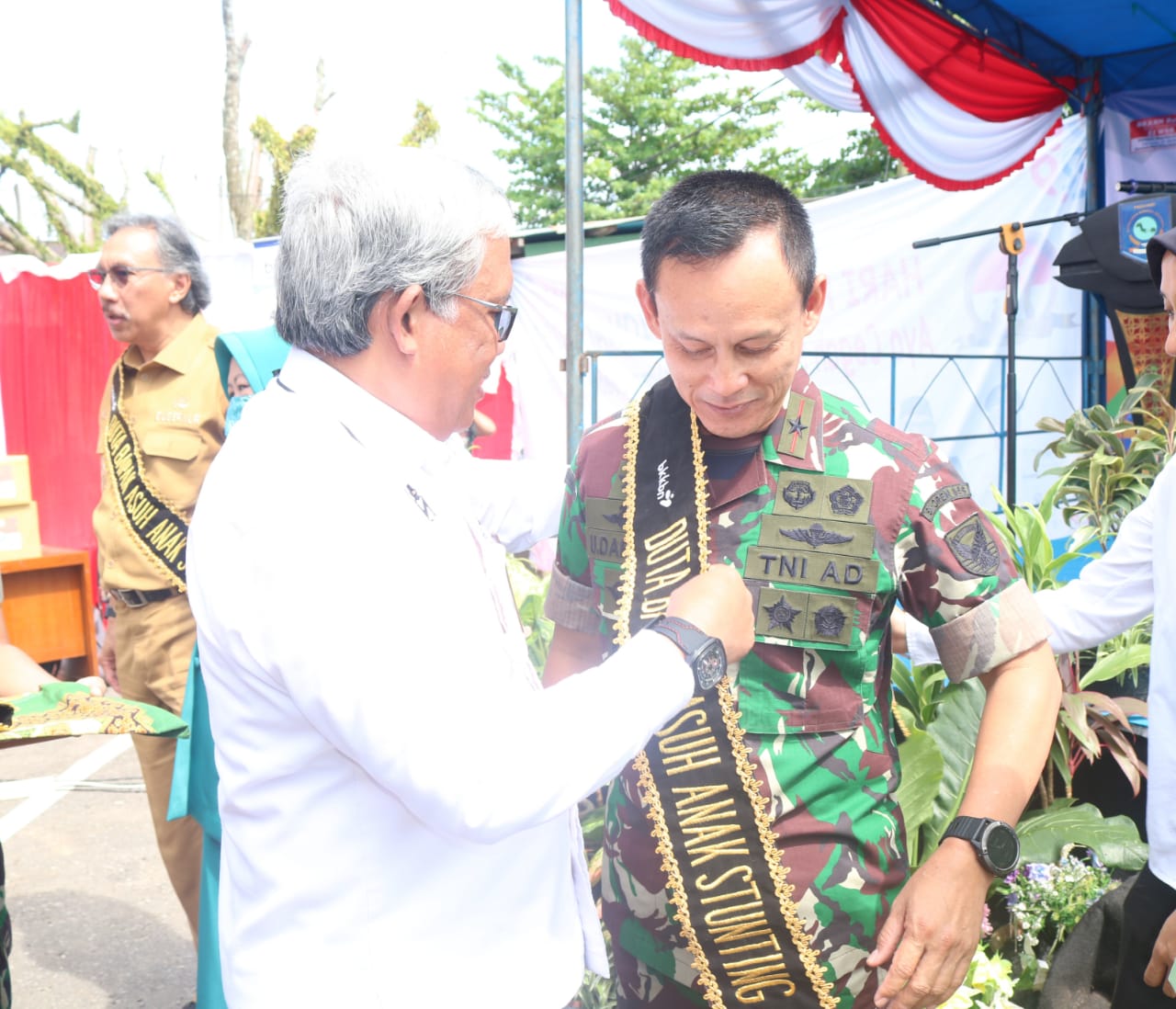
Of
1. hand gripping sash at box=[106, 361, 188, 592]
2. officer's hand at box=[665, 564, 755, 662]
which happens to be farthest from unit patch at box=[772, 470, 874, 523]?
hand gripping sash at box=[106, 361, 188, 592]

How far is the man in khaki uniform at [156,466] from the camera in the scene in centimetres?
313

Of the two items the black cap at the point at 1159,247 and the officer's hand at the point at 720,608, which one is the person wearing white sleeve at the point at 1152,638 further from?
the officer's hand at the point at 720,608

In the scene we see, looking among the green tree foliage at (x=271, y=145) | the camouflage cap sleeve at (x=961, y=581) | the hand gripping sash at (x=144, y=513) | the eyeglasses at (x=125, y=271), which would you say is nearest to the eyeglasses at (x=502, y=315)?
the camouflage cap sleeve at (x=961, y=581)

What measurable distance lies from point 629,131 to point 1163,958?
23.4 meters

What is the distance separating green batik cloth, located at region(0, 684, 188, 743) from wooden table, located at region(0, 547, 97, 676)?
542 cm

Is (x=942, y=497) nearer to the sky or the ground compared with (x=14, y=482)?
nearer to the sky

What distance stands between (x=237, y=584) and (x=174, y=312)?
8.52ft

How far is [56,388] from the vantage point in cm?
902

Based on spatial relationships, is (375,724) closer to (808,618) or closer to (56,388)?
(808,618)

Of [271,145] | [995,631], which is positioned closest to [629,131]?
[271,145]

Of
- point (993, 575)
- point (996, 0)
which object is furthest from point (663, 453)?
point (996, 0)

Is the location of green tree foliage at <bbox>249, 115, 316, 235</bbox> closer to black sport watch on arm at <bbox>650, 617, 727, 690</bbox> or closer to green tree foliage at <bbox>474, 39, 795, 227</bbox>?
green tree foliage at <bbox>474, 39, 795, 227</bbox>

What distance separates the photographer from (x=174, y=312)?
3.40 metres

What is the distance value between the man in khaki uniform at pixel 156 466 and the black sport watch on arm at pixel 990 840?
2.46m
